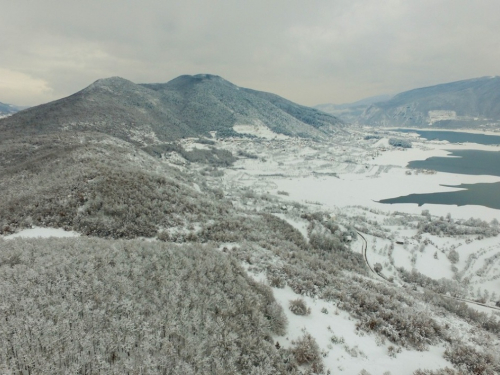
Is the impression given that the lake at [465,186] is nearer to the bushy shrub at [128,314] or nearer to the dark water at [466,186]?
the dark water at [466,186]

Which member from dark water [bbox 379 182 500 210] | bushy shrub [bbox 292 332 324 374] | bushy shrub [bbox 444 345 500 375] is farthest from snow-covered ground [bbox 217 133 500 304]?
bushy shrub [bbox 292 332 324 374]

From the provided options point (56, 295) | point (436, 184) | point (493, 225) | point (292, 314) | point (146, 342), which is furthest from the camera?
point (436, 184)

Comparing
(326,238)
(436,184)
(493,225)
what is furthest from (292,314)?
(436,184)

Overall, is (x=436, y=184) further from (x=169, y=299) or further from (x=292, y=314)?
(x=169, y=299)

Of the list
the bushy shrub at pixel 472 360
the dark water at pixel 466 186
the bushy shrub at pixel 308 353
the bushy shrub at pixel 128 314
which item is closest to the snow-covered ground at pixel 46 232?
the bushy shrub at pixel 128 314

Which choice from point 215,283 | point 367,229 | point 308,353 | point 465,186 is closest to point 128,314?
point 215,283

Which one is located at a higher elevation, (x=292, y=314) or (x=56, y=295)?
(x=56, y=295)

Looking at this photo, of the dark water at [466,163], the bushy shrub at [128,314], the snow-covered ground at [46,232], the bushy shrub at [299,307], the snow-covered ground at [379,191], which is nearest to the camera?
the bushy shrub at [128,314]
